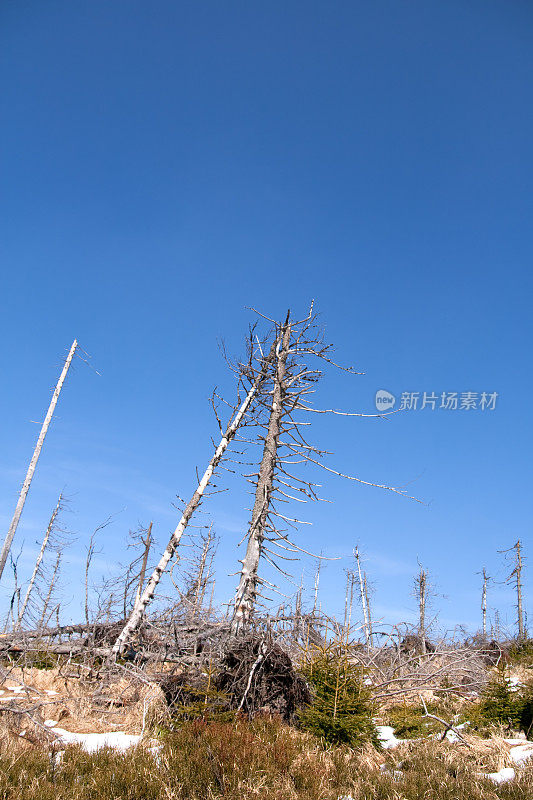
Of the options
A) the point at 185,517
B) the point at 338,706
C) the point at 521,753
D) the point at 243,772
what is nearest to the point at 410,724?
the point at 521,753

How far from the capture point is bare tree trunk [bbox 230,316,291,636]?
31.4 ft

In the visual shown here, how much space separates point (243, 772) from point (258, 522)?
540cm

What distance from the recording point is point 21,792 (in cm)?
430

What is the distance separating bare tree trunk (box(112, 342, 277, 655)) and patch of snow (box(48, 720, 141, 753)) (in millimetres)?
4107

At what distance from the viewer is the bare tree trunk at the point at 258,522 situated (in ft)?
31.4

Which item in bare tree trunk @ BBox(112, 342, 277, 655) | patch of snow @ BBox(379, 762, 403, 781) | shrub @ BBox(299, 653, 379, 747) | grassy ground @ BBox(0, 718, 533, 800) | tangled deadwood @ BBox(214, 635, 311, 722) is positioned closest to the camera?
grassy ground @ BBox(0, 718, 533, 800)

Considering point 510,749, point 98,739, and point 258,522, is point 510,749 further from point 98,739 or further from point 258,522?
point 98,739

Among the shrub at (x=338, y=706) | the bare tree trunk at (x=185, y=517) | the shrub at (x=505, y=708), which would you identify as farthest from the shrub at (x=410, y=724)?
the bare tree trunk at (x=185, y=517)

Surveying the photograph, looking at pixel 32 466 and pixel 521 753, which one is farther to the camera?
pixel 32 466

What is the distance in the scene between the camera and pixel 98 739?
20.9 ft

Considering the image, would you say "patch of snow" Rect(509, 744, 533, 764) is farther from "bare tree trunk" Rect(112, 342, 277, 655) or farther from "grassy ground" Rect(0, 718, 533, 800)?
"bare tree trunk" Rect(112, 342, 277, 655)

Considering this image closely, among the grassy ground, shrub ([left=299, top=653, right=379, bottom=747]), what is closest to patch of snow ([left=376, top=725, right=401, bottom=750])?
shrub ([left=299, top=653, right=379, bottom=747])

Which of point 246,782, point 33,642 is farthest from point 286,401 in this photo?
point 33,642

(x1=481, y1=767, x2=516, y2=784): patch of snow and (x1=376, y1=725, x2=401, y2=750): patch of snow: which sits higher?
(x1=481, y1=767, x2=516, y2=784): patch of snow
